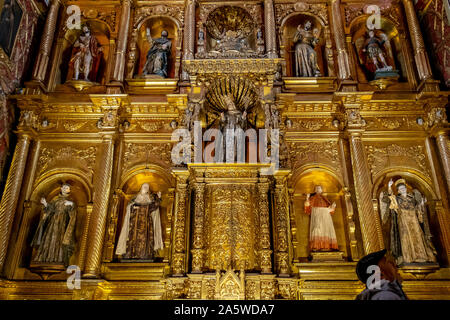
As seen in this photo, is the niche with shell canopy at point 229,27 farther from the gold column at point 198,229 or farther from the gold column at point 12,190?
the gold column at point 12,190

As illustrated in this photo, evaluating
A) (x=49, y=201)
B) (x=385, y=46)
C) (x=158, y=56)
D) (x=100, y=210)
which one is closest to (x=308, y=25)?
(x=385, y=46)

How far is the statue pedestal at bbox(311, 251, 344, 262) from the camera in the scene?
8.39 m

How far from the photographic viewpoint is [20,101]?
31.2 feet

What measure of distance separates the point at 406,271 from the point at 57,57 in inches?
397

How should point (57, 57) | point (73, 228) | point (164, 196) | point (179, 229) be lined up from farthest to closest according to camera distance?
point (57, 57) < point (164, 196) < point (73, 228) < point (179, 229)

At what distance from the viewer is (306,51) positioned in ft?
36.1

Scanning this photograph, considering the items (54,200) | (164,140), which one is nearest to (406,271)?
(164,140)

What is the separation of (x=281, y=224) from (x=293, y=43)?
19.4ft

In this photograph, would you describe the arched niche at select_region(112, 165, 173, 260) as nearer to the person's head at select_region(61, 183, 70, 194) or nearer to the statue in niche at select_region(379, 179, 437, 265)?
the person's head at select_region(61, 183, 70, 194)

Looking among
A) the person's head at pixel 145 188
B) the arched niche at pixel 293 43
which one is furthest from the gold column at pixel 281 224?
the arched niche at pixel 293 43

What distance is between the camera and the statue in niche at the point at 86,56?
10.8 meters

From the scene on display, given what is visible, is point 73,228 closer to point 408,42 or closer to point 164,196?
point 164,196

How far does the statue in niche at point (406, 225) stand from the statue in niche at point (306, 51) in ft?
12.1

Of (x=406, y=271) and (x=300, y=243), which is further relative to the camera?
(x=300, y=243)
